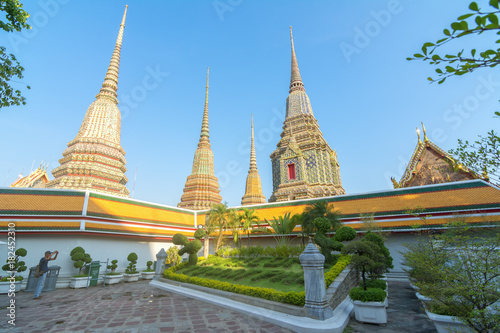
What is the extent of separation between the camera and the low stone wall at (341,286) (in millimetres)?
6411

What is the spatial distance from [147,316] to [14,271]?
920 centimetres

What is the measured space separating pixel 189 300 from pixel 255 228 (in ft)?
31.6

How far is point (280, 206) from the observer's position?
59.7 ft

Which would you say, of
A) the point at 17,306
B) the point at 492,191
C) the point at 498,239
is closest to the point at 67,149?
the point at 17,306

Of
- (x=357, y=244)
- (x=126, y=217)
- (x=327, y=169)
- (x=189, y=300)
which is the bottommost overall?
(x=189, y=300)

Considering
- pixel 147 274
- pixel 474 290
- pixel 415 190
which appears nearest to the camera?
pixel 474 290

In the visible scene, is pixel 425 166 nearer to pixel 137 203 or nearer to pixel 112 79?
pixel 137 203

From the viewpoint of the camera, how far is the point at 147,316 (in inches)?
255

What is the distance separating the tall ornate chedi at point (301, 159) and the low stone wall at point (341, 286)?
44.1 ft

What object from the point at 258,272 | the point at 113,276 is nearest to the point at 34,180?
the point at 113,276

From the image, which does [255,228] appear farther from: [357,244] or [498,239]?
[498,239]

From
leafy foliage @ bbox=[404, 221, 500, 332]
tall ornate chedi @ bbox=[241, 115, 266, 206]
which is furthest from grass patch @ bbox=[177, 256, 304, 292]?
tall ornate chedi @ bbox=[241, 115, 266, 206]

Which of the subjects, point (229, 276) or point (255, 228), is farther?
point (255, 228)

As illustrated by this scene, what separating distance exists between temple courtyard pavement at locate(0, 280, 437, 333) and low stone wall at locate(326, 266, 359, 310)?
63 centimetres
